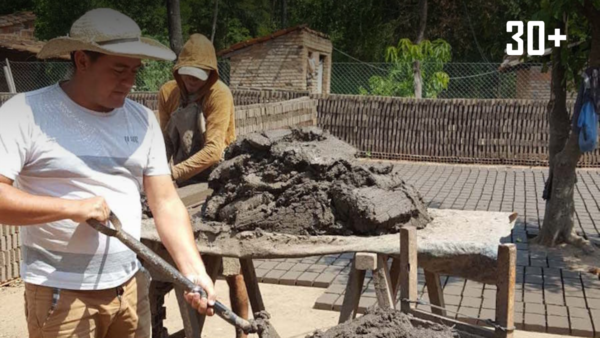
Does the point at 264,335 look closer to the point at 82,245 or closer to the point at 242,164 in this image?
the point at 82,245

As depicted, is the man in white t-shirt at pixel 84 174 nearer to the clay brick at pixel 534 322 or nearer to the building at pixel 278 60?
the clay brick at pixel 534 322

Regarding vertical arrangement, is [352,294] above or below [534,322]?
above

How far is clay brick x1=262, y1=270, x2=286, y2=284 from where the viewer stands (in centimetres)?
629

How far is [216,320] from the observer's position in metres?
5.36

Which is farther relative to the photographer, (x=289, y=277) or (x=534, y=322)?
(x=289, y=277)

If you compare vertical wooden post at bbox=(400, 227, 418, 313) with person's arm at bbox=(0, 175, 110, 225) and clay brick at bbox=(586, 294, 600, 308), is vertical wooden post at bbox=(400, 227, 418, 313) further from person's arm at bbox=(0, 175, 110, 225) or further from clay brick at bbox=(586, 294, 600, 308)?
clay brick at bbox=(586, 294, 600, 308)

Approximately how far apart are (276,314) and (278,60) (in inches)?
676

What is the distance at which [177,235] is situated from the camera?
259cm

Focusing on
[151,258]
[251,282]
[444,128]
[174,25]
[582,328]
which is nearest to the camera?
[151,258]

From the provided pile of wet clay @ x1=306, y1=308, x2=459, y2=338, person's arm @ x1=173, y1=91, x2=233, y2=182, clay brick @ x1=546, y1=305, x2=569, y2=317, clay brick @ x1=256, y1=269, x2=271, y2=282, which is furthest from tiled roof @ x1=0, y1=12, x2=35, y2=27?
pile of wet clay @ x1=306, y1=308, x2=459, y2=338

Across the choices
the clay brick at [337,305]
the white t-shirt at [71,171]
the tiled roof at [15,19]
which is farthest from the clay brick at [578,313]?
the tiled roof at [15,19]

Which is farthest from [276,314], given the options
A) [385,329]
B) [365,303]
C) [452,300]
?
[385,329]

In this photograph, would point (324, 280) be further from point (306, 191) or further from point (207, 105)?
point (207, 105)

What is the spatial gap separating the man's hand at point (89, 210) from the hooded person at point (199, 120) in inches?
82.0
